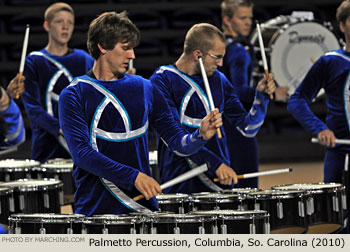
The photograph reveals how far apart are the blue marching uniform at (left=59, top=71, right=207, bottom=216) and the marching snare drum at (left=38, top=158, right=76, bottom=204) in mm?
1708

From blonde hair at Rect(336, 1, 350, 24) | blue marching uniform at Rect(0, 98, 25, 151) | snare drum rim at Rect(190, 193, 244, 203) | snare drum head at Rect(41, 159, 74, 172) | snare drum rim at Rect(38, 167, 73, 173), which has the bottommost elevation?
snare drum rim at Rect(190, 193, 244, 203)

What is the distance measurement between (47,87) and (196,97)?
5.29 feet

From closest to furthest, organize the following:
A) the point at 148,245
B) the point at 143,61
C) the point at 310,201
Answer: the point at 148,245 < the point at 310,201 < the point at 143,61

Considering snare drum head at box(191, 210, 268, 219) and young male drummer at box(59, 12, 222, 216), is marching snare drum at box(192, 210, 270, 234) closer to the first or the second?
snare drum head at box(191, 210, 268, 219)

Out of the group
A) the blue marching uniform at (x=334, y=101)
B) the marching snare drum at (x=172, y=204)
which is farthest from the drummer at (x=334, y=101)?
the marching snare drum at (x=172, y=204)

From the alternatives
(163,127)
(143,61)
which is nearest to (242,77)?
(163,127)

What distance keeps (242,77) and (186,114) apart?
1283 millimetres

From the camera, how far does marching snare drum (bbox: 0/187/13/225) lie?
411 cm

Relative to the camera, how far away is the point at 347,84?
15.5 feet

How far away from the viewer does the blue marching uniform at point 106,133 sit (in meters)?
3.39

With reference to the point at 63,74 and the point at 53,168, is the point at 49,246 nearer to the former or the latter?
the point at 53,168

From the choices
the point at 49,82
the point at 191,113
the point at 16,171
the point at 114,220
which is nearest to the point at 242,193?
the point at 191,113

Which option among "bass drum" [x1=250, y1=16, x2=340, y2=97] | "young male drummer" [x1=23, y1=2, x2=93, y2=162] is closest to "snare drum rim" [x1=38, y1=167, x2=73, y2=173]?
"young male drummer" [x1=23, y1=2, x2=93, y2=162]

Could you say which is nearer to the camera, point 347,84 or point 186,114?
point 186,114
